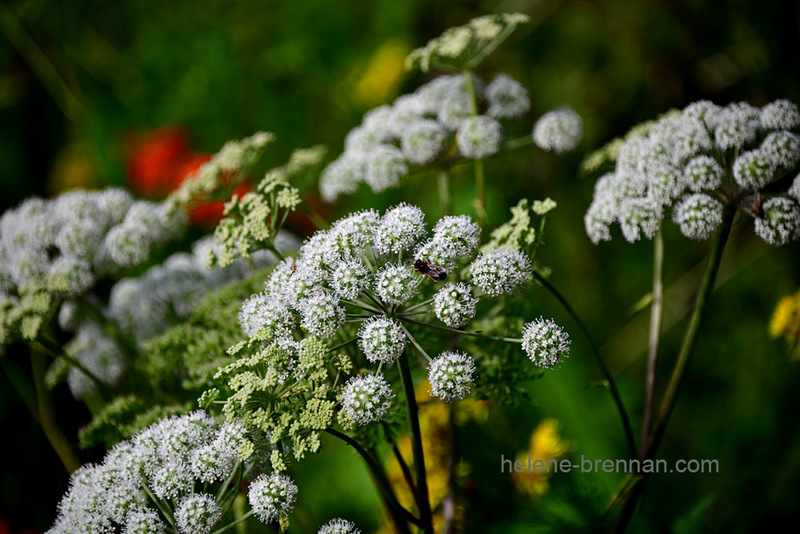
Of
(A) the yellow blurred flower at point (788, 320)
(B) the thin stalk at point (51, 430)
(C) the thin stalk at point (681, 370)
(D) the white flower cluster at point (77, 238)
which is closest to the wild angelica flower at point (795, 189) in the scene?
(C) the thin stalk at point (681, 370)

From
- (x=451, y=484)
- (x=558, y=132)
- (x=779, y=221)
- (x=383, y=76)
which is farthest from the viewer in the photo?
(x=383, y=76)

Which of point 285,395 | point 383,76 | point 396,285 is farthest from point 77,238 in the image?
point 383,76

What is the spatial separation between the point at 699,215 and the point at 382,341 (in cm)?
77

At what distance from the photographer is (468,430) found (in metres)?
2.20

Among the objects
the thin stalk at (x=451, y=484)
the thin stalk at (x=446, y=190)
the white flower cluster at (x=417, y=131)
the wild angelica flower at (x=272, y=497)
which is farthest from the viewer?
the thin stalk at (x=446, y=190)

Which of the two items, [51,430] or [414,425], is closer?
[414,425]

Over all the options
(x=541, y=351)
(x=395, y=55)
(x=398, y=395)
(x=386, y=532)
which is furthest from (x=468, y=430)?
(x=395, y=55)

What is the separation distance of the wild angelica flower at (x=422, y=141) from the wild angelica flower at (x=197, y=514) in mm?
1104

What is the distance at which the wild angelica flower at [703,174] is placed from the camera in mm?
1363

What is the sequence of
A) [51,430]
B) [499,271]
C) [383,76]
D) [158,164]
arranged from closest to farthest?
[499,271] < [51,430] < [158,164] < [383,76]

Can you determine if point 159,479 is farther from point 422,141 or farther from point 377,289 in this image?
point 422,141

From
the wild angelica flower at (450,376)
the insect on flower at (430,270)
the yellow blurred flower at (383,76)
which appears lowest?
the wild angelica flower at (450,376)

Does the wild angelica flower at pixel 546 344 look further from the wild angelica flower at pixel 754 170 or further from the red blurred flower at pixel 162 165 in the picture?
the red blurred flower at pixel 162 165

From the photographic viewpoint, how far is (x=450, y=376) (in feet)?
3.65
